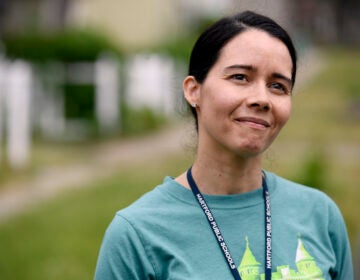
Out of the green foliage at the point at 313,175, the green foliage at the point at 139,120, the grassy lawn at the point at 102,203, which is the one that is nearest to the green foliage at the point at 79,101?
the green foliage at the point at 139,120

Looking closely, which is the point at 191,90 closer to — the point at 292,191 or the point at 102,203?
the point at 292,191

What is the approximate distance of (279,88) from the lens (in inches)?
98.0

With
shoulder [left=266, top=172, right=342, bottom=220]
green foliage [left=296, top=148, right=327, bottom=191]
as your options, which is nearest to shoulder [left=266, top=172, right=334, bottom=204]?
shoulder [left=266, top=172, right=342, bottom=220]

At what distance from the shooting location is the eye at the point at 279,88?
A: 2.48 m

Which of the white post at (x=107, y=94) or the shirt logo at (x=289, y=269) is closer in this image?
the shirt logo at (x=289, y=269)

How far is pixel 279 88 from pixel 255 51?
152 millimetres

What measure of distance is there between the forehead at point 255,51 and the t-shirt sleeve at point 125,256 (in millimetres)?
614

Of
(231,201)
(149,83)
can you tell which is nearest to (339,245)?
(231,201)

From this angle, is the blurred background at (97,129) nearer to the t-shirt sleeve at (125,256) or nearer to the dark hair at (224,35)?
the dark hair at (224,35)

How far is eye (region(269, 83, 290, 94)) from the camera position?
2.48m

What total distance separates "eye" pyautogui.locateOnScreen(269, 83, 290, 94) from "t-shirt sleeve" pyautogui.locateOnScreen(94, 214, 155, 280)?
2.08 feet

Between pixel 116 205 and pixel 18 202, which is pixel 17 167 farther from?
pixel 116 205

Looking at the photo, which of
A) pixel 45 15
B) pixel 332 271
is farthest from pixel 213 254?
pixel 45 15

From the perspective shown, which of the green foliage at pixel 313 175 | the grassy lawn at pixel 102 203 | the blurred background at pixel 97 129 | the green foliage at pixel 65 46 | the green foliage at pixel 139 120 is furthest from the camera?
the green foliage at pixel 65 46
